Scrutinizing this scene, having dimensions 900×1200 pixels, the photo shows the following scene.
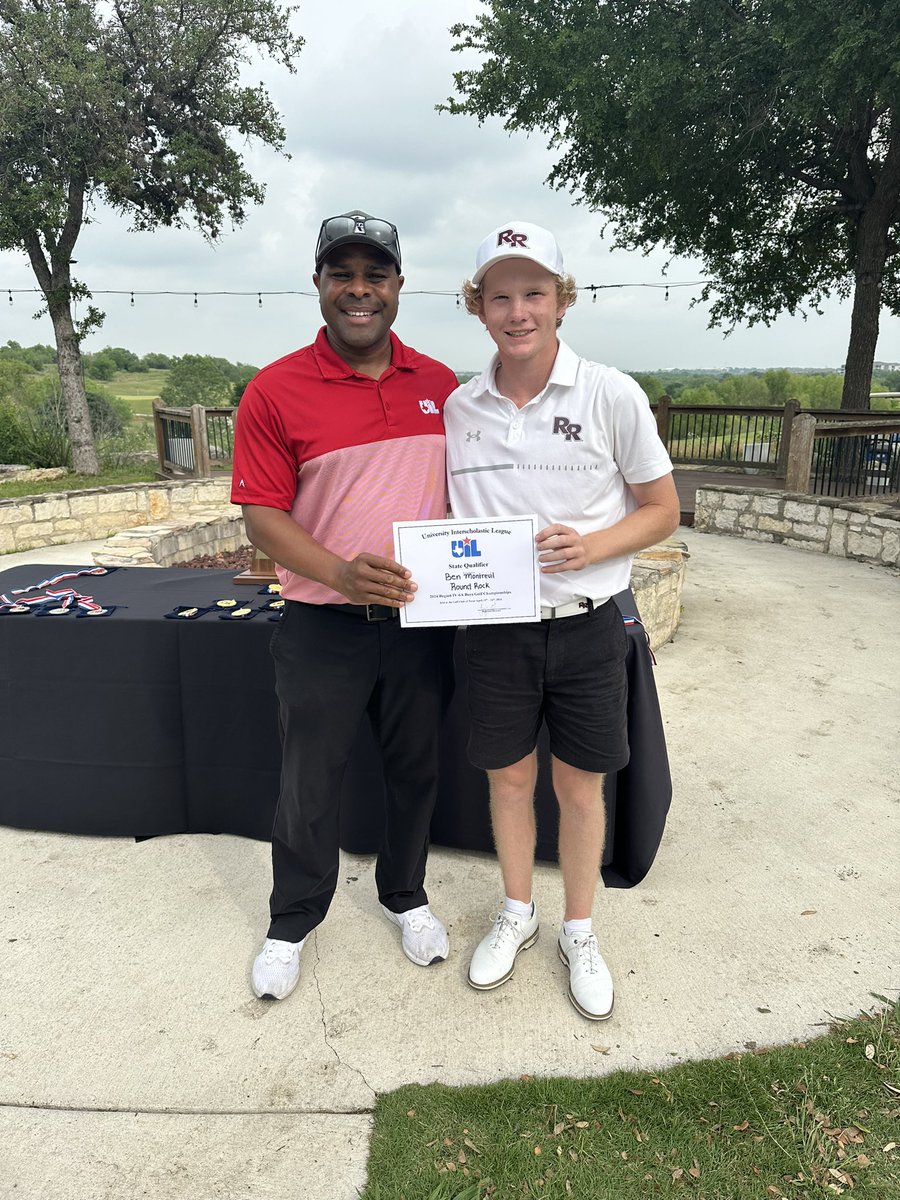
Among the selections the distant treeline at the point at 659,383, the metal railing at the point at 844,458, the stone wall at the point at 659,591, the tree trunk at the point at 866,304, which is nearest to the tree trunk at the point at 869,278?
the tree trunk at the point at 866,304

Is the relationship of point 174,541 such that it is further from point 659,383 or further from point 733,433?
point 659,383

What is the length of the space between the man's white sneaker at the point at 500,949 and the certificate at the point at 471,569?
1045 millimetres

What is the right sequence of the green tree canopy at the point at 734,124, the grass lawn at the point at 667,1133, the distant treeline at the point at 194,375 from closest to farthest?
the grass lawn at the point at 667,1133
the green tree canopy at the point at 734,124
the distant treeline at the point at 194,375

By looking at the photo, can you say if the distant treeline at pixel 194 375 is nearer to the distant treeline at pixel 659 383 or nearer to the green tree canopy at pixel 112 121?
the distant treeline at pixel 659 383

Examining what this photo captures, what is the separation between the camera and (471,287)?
1.98 meters

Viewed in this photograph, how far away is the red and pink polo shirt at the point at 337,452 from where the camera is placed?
1938mm

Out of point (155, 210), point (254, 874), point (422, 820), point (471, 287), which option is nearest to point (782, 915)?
point (422, 820)

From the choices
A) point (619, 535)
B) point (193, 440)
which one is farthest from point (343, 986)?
point (193, 440)

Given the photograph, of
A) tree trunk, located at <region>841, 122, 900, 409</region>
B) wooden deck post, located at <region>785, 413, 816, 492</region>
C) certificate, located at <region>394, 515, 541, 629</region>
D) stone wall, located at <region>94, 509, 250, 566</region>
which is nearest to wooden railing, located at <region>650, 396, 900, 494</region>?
tree trunk, located at <region>841, 122, 900, 409</region>

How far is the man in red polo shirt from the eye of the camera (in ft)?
6.36

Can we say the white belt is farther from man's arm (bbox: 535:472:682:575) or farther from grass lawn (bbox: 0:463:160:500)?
grass lawn (bbox: 0:463:160:500)

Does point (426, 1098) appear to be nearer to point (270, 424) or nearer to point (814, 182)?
point (270, 424)

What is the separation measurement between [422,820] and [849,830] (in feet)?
6.10

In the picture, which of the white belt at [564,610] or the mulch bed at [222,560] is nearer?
the white belt at [564,610]
